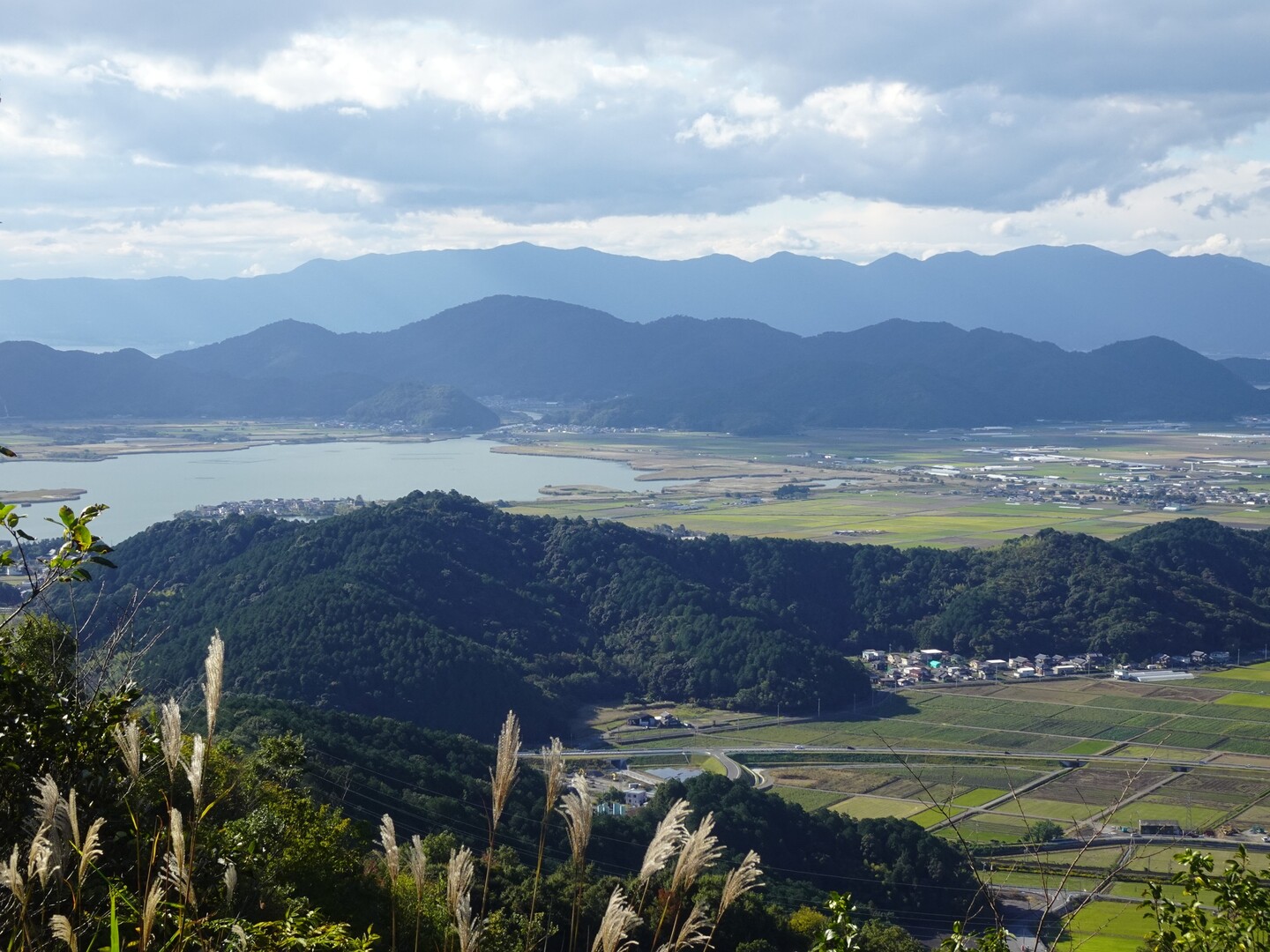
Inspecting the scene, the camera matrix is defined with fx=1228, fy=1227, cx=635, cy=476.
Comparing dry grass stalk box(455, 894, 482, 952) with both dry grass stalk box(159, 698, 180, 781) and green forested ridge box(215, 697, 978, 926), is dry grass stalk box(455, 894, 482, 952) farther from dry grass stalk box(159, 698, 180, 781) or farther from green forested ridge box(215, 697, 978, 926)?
green forested ridge box(215, 697, 978, 926)

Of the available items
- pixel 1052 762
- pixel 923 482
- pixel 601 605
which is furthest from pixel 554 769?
pixel 923 482

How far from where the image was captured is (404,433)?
9800 cm

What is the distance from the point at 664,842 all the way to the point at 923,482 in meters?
66.4

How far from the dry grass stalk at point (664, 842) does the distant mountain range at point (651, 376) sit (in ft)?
321

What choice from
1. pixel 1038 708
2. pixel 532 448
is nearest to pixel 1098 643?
pixel 1038 708

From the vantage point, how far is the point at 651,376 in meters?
139

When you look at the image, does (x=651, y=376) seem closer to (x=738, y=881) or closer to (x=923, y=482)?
(x=923, y=482)

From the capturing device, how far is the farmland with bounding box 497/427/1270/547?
168 ft

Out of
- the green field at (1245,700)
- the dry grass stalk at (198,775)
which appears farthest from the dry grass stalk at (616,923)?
the green field at (1245,700)

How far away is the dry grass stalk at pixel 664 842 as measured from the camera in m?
2.43

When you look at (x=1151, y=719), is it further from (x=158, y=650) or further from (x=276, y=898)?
(x=276, y=898)

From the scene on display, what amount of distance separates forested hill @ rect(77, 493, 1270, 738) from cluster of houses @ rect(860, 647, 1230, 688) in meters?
0.72

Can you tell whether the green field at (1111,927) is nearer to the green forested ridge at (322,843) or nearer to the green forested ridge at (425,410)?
the green forested ridge at (322,843)

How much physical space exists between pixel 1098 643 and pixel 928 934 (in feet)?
64.4
